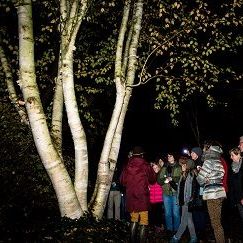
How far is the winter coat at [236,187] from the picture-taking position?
313 inches

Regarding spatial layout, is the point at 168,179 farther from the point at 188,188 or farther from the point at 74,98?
the point at 74,98

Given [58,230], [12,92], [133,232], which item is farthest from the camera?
[12,92]

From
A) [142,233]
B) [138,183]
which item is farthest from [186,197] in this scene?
[142,233]

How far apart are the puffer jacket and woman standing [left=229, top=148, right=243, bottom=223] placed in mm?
392

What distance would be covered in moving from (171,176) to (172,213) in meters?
0.98

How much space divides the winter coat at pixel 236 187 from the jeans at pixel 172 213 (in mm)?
2444

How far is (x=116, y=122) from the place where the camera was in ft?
23.9

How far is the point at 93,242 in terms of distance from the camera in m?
5.99

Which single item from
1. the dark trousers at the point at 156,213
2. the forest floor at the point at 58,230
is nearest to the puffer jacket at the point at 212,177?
the forest floor at the point at 58,230

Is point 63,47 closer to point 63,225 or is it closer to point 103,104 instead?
point 63,225

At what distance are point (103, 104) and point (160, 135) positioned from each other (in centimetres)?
959

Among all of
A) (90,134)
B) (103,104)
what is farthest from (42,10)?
(103,104)

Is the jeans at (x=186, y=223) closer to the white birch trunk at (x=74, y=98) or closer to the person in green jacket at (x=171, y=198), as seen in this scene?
the person in green jacket at (x=171, y=198)

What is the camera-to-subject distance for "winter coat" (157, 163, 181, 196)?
10355 mm
